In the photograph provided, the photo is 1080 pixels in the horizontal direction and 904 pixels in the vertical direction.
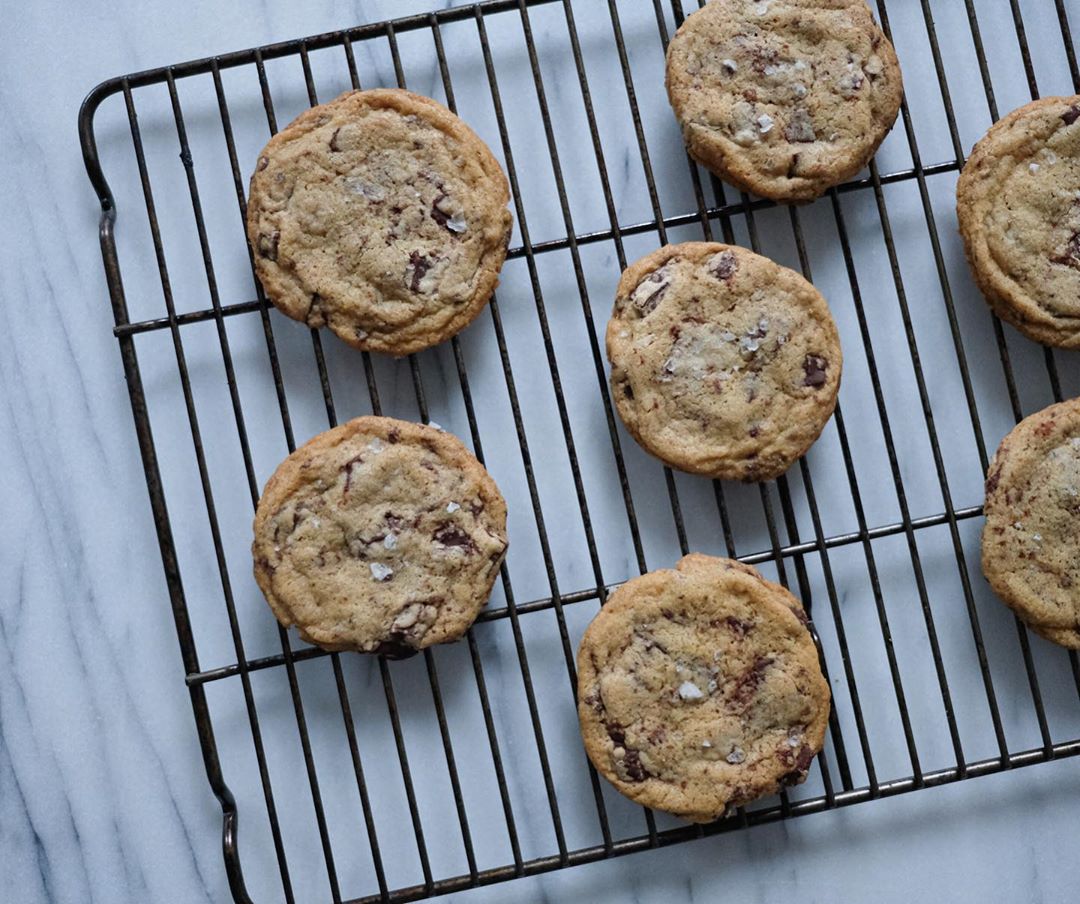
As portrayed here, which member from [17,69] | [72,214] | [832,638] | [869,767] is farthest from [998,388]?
[17,69]

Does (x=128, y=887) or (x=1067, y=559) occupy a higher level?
(x=1067, y=559)

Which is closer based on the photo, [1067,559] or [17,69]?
[1067,559]

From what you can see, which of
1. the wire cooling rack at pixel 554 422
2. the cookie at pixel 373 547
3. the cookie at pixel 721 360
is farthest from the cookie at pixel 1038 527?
the cookie at pixel 373 547

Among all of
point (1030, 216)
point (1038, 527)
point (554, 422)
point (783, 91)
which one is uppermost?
point (783, 91)

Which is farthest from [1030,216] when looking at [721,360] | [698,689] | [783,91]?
[698,689]

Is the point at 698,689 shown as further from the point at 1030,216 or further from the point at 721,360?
the point at 1030,216

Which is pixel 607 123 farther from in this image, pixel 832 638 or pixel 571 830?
pixel 571 830

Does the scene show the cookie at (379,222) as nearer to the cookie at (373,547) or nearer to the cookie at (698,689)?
the cookie at (373,547)
